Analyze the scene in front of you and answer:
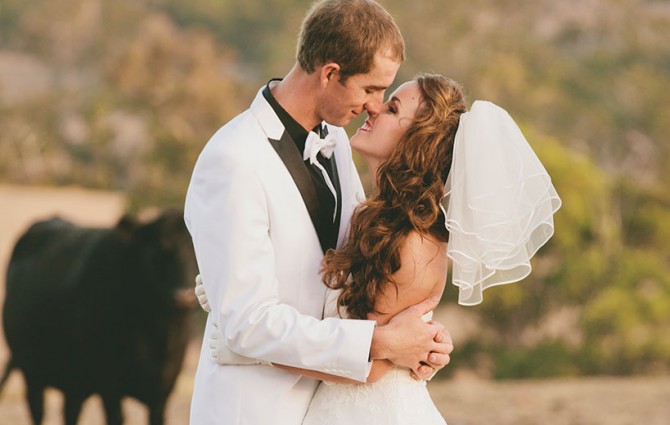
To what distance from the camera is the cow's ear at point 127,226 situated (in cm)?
697

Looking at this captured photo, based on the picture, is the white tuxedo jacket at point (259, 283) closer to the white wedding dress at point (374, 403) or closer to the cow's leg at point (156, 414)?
the white wedding dress at point (374, 403)

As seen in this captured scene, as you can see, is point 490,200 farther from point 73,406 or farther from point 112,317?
point 73,406

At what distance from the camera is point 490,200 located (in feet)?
10.1

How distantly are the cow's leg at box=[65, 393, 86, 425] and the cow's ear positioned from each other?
104 centimetres

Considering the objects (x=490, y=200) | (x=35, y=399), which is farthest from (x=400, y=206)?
(x=35, y=399)

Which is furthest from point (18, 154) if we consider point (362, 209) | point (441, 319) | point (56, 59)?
point (362, 209)

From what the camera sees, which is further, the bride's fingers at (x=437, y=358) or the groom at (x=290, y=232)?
the bride's fingers at (x=437, y=358)

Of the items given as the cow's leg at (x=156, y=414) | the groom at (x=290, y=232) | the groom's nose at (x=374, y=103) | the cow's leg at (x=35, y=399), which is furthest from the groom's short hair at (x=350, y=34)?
the cow's leg at (x=35, y=399)

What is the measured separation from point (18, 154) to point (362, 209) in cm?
2558

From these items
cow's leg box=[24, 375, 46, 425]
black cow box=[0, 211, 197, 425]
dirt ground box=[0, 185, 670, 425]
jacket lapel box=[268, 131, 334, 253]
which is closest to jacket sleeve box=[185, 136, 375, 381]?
jacket lapel box=[268, 131, 334, 253]

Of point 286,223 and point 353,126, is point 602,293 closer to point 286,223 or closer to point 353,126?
point 353,126

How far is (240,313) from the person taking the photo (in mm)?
2814

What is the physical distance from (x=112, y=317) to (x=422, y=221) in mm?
4249

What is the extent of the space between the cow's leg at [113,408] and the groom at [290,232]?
378cm
